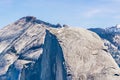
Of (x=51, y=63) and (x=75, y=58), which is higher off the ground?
(x=75, y=58)

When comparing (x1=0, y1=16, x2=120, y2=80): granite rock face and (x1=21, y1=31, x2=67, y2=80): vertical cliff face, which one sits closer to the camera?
(x1=0, y1=16, x2=120, y2=80): granite rock face

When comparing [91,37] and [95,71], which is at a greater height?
→ [91,37]

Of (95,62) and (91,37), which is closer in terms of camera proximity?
(95,62)

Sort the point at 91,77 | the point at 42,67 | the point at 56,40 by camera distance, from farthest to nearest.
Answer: the point at 42,67 → the point at 56,40 → the point at 91,77

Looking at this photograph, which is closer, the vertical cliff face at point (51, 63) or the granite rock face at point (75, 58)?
the granite rock face at point (75, 58)

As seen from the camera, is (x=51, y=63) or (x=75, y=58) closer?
(x=75, y=58)

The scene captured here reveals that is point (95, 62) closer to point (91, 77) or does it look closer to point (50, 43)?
point (91, 77)

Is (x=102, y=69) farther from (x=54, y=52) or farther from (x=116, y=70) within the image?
(x=54, y=52)

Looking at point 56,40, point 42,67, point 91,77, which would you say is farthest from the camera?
point 42,67

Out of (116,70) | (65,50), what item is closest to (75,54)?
(65,50)
